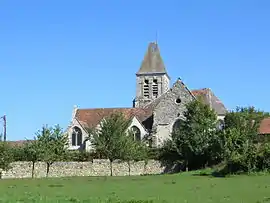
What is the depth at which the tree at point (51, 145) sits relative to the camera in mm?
Answer: 58031

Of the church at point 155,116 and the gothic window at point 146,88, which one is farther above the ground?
the gothic window at point 146,88

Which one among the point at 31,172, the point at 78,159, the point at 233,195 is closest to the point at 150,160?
the point at 78,159

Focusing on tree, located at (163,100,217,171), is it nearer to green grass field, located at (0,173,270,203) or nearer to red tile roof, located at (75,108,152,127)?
red tile roof, located at (75,108,152,127)

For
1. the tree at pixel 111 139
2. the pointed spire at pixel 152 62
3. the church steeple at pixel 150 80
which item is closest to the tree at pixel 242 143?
the tree at pixel 111 139

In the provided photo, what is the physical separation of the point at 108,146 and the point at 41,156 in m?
7.51

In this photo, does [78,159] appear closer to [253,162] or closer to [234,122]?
[234,122]

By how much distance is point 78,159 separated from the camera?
→ 62.4 m

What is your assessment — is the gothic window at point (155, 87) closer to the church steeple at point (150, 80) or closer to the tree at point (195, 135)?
the church steeple at point (150, 80)

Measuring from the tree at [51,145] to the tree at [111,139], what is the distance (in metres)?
3.85

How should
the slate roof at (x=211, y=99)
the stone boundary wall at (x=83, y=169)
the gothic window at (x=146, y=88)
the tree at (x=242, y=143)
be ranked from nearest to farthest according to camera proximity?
1. the tree at (x=242, y=143)
2. the stone boundary wall at (x=83, y=169)
3. the slate roof at (x=211, y=99)
4. the gothic window at (x=146, y=88)

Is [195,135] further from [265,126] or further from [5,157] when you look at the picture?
[5,157]

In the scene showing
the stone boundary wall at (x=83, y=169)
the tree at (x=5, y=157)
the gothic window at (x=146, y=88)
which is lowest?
the stone boundary wall at (x=83, y=169)

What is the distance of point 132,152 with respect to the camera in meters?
58.0

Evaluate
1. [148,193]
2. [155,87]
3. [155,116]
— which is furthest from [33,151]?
[155,87]
